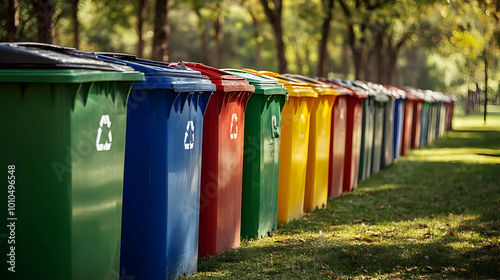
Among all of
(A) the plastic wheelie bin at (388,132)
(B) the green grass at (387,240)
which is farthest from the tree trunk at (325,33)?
(B) the green grass at (387,240)

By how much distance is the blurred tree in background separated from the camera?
61.0 ft

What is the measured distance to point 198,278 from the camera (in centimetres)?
505

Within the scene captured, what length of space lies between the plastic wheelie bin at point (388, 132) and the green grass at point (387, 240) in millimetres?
1980

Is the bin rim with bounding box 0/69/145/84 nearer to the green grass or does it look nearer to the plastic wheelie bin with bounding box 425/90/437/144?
the green grass

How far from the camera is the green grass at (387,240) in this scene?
5523 mm

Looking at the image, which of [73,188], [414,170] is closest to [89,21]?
[414,170]

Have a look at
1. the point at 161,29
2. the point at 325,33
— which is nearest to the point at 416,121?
the point at 325,33

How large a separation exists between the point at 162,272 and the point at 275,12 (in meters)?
16.4

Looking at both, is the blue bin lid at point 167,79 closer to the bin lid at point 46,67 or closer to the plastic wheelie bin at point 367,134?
the bin lid at point 46,67

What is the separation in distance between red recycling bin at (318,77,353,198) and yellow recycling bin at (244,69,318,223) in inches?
67.1

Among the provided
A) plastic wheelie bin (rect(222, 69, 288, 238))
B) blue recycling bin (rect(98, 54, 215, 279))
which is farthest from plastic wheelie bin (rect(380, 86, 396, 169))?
blue recycling bin (rect(98, 54, 215, 279))

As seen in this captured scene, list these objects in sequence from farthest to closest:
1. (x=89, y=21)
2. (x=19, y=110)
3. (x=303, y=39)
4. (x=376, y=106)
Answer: (x=303, y=39)
(x=89, y=21)
(x=376, y=106)
(x=19, y=110)

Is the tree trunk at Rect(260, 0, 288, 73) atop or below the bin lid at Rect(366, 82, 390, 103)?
atop

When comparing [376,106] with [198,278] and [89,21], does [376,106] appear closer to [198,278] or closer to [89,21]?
[198,278]
